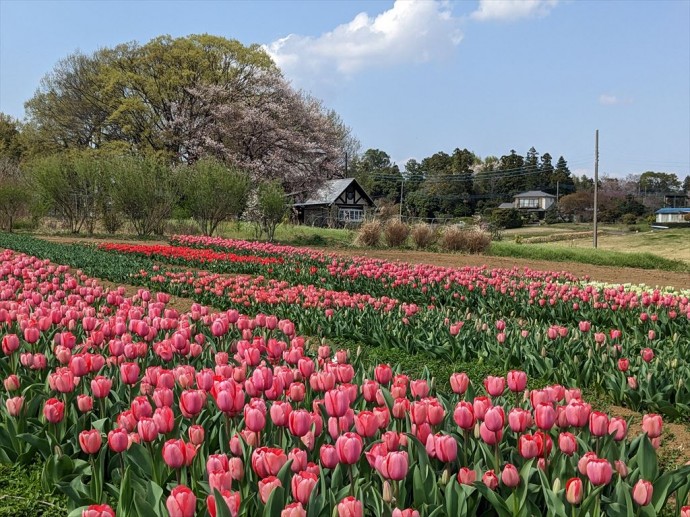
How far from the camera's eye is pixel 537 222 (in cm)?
6384

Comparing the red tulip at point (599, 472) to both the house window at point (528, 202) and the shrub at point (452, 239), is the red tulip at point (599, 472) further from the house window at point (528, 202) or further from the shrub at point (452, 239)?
the house window at point (528, 202)

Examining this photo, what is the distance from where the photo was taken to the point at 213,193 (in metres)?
27.2

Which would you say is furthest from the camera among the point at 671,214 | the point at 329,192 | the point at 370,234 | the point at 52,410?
the point at 671,214

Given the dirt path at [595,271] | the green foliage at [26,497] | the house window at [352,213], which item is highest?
the house window at [352,213]

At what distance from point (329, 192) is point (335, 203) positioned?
2.05 m

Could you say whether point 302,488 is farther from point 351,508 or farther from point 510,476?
point 510,476

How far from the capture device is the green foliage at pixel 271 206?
26.7 metres

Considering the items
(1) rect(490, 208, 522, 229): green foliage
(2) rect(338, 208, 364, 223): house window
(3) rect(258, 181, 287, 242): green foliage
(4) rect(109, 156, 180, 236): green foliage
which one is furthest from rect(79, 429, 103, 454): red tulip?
(1) rect(490, 208, 522, 229): green foliage

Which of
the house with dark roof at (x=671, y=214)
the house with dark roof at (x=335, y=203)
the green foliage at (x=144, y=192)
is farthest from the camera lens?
the house with dark roof at (x=671, y=214)

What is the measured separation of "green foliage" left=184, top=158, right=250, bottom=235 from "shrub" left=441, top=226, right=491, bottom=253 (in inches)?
351

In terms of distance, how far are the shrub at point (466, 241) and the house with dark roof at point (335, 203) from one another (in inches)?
723

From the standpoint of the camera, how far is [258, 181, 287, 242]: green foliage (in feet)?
87.5

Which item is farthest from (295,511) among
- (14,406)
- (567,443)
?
(14,406)

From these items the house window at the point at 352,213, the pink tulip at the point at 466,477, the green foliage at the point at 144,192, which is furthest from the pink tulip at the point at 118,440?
the house window at the point at 352,213
